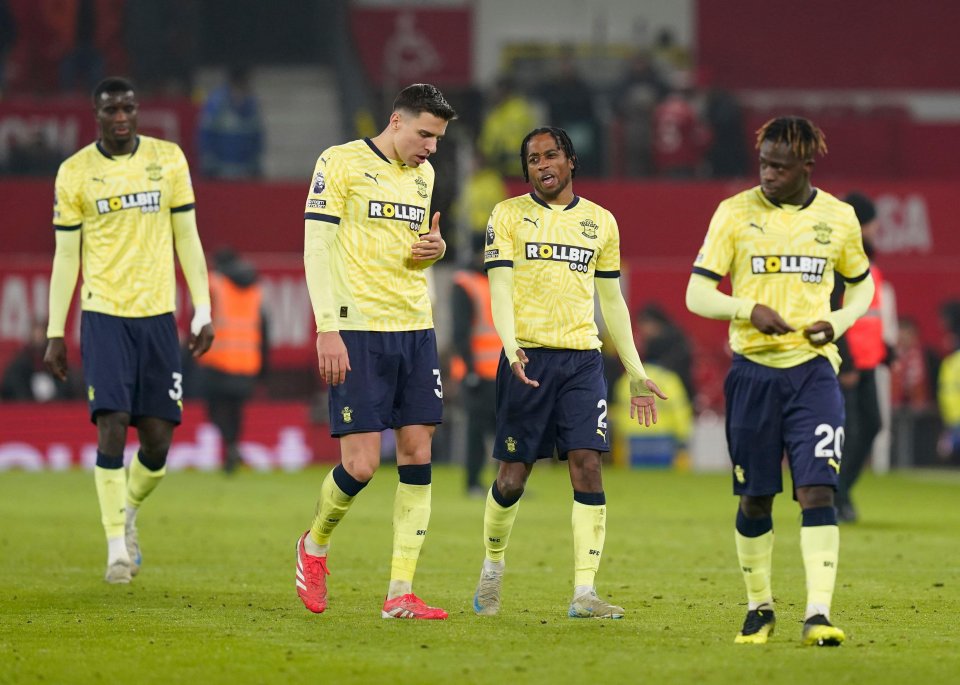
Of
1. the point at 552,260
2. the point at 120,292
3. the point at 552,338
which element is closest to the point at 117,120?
the point at 120,292

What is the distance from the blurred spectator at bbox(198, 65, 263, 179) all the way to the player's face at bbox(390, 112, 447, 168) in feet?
50.8

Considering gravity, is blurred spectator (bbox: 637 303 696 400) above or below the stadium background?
below

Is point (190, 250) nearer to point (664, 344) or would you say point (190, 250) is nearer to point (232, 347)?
point (232, 347)

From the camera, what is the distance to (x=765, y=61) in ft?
107

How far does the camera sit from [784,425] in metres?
7.35

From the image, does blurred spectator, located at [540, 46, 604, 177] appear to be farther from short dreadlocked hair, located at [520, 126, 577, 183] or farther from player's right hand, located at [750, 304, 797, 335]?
player's right hand, located at [750, 304, 797, 335]

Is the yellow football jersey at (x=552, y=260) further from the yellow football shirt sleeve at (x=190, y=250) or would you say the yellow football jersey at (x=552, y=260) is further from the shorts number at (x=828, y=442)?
the yellow football shirt sleeve at (x=190, y=250)

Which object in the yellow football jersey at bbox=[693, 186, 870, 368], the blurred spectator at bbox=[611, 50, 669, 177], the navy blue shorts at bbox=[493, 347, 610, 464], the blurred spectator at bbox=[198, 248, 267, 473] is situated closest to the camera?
the yellow football jersey at bbox=[693, 186, 870, 368]

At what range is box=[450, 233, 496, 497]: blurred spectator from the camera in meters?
15.3

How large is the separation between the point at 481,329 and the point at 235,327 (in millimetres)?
4175

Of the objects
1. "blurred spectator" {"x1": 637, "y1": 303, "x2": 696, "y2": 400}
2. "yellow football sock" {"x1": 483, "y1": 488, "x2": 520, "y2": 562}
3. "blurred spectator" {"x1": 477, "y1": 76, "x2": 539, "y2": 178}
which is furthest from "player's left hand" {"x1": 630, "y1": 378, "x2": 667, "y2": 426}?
"blurred spectator" {"x1": 477, "y1": 76, "x2": 539, "y2": 178}

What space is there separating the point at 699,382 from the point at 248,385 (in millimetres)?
6230

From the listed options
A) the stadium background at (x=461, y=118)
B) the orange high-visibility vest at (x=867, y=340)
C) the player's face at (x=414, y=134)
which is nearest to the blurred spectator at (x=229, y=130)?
the stadium background at (x=461, y=118)

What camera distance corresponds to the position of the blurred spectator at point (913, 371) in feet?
72.8
